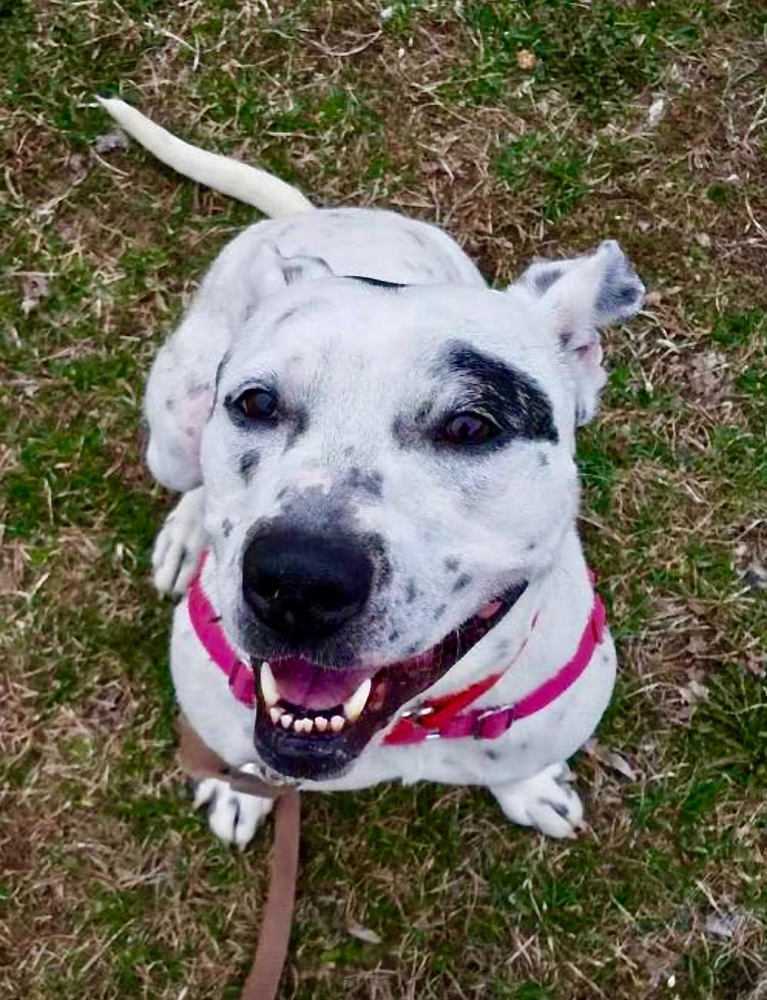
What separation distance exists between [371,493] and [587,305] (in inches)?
40.6

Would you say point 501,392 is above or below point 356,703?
above

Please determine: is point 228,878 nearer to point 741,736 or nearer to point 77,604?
point 77,604

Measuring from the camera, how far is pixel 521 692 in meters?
3.46

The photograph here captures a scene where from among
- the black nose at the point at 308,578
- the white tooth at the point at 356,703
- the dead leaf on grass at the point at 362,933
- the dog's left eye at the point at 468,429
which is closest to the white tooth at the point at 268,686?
the white tooth at the point at 356,703

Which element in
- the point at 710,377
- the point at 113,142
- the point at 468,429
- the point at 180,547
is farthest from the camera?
the point at 113,142

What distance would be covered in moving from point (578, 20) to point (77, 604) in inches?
139

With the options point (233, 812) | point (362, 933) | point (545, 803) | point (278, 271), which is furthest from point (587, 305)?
point (362, 933)

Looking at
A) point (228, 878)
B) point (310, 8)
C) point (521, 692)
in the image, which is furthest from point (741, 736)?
point (310, 8)

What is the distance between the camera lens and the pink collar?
3.29 metres

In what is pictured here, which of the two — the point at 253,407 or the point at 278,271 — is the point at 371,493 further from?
the point at 278,271

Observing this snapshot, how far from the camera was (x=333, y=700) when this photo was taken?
109 inches

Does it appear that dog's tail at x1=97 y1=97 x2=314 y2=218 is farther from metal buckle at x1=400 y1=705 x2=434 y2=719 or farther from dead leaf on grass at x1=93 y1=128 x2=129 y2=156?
metal buckle at x1=400 y1=705 x2=434 y2=719

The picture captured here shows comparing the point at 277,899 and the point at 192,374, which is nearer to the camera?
the point at 192,374

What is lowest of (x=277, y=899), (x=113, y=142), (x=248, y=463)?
(x=277, y=899)
